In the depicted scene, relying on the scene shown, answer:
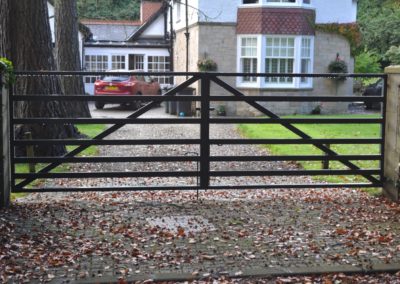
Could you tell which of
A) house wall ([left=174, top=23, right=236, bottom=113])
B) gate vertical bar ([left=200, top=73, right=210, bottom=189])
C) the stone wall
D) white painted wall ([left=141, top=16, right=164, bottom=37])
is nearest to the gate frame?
gate vertical bar ([left=200, top=73, right=210, bottom=189])

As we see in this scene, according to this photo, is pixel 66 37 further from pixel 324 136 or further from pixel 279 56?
pixel 279 56

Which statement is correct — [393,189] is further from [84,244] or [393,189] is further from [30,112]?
[30,112]

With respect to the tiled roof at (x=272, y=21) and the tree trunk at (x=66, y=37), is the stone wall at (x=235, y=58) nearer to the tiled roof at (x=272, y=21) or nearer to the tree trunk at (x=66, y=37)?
the tiled roof at (x=272, y=21)

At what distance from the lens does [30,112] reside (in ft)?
40.7

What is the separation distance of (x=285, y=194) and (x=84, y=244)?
3878mm

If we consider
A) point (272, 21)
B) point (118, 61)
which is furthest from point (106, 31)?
point (272, 21)

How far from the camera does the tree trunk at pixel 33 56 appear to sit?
39.3ft

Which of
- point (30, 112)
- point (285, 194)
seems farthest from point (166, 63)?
point (285, 194)

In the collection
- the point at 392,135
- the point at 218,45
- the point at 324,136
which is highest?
the point at 218,45

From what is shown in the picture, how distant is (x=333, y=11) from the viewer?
2981 cm

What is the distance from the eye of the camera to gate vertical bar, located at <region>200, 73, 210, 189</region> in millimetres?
8727

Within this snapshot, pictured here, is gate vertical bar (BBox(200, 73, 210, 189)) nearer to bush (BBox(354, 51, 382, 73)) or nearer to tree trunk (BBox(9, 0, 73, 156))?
tree trunk (BBox(9, 0, 73, 156))

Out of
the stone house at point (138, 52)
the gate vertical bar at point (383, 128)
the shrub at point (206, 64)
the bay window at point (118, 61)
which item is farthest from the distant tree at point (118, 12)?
the gate vertical bar at point (383, 128)

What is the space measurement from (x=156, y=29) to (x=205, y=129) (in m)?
36.1
